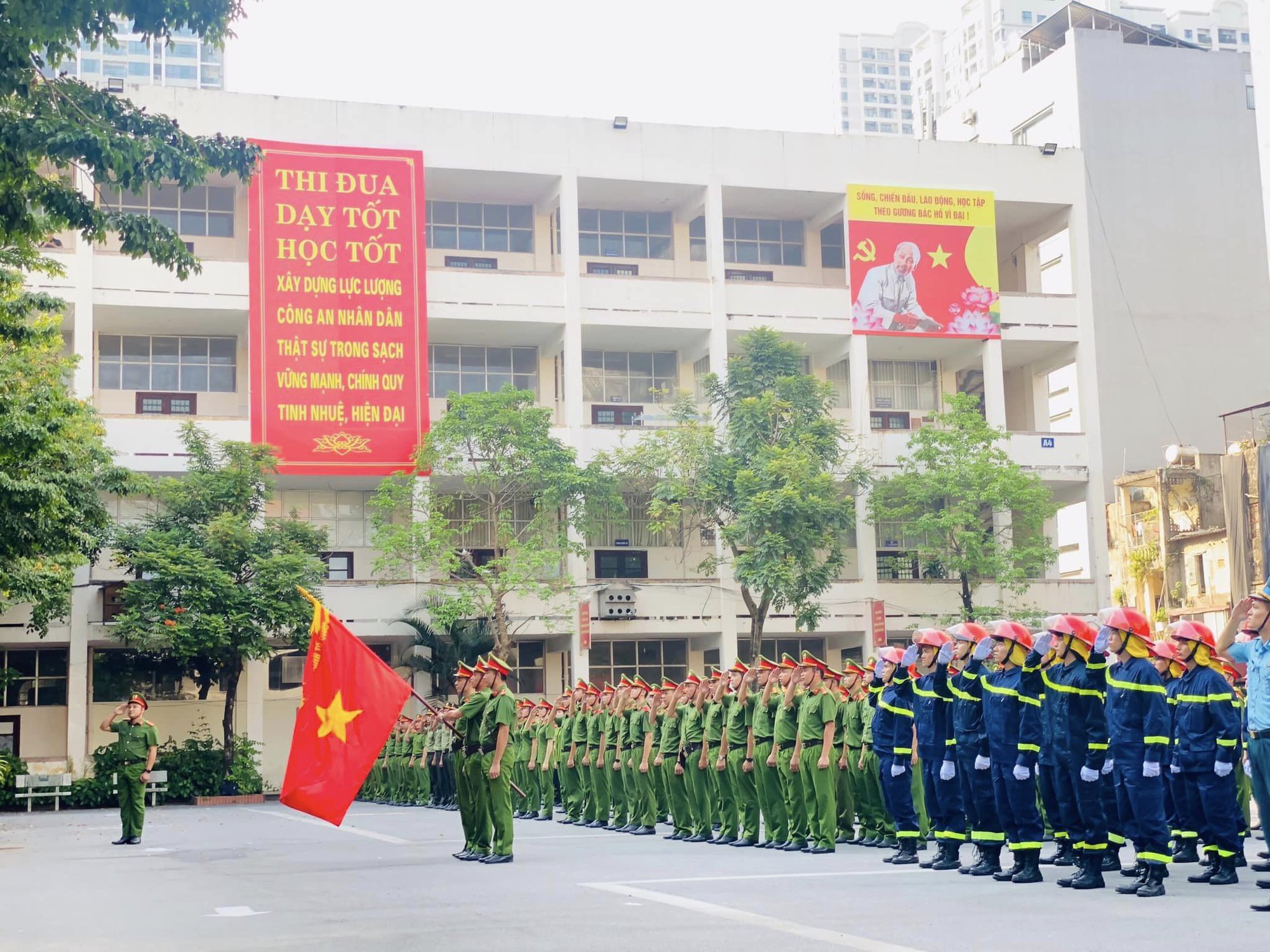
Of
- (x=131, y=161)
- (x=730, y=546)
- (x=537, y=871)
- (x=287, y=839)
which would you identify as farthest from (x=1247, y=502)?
(x=131, y=161)

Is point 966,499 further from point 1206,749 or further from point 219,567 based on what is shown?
point 1206,749

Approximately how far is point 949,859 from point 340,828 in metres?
10.1

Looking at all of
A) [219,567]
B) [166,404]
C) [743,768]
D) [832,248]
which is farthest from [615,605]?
[743,768]

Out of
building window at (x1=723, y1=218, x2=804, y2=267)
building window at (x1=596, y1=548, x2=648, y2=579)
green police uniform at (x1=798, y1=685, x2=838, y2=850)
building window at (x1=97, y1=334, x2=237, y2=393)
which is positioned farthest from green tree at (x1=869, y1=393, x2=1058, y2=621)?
green police uniform at (x1=798, y1=685, x2=838, y2=850)

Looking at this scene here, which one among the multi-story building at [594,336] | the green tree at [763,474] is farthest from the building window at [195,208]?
the green tree at [763,474]

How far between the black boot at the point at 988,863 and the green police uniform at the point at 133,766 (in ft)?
30.7

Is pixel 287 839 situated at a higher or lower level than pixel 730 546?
lower

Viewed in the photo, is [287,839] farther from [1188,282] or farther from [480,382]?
[1188,282]

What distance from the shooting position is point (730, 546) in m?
32.2

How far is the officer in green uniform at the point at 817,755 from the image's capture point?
13.9 meters

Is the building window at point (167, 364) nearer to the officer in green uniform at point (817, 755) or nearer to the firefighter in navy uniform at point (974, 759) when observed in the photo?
the officer in green uniform at point (817, 755)

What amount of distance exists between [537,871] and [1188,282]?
1294 inches

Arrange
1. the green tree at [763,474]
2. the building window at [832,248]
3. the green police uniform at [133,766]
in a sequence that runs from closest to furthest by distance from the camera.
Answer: the green police uniform at [133,766] < the green tree at [763,474] < the building window at [832,248]

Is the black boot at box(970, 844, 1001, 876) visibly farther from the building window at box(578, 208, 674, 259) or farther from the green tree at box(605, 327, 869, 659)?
the building window at box(578, 208, 674, 259)
